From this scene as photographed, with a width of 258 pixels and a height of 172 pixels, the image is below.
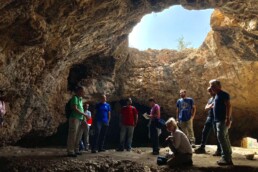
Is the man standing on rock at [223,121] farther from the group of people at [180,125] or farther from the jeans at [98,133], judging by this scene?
the jeans at [98,133]

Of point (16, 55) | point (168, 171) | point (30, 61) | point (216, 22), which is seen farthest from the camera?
point (216, 22)

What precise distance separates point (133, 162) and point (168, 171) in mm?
963

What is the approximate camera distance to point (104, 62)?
12.8 m

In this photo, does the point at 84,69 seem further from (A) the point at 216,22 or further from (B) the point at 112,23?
(A) the point at 216,22

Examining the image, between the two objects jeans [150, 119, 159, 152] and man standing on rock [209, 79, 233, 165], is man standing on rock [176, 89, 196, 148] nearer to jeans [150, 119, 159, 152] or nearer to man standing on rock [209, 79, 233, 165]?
jeans [150, 119, 159, 152]

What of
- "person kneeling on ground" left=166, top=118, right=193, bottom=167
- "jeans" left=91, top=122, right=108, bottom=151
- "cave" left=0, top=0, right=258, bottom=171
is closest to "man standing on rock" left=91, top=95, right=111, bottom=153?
"jeans" left=91, top=122, right=108, bottom=151

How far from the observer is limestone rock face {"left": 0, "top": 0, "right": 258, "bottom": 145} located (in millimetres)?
6939

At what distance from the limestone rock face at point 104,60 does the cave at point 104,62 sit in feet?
0.08

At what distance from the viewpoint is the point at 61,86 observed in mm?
11633

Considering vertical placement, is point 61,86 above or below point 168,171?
above

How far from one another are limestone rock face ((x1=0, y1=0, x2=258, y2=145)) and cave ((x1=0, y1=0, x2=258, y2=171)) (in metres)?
0.03

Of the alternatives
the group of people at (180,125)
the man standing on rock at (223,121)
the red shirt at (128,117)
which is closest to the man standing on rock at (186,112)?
the group of people at (180,125)

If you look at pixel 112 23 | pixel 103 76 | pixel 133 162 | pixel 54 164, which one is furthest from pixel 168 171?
pixel 103 76

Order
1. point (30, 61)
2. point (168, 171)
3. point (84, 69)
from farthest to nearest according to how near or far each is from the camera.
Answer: point (84, 69) → point (30, 61) → point (168, 171)
